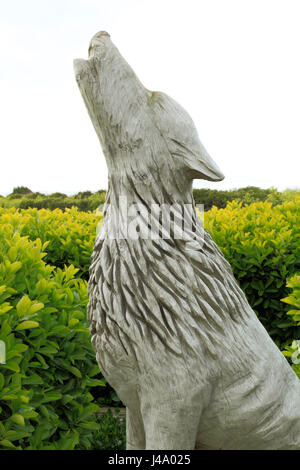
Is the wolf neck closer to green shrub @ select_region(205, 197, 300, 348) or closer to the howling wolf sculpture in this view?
the howling wolf sculpture

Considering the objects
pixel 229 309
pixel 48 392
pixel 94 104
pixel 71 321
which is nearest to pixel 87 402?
pixel 48 392

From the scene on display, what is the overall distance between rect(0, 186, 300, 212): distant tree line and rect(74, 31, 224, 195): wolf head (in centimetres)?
838

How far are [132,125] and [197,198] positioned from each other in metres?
9.68

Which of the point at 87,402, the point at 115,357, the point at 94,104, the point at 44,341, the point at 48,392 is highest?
the point at 94,104

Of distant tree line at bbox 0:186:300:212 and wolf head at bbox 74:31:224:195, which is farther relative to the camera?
distant tree line at bbox 0:186:300:212

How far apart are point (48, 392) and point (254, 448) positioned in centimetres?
121

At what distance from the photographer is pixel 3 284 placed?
2.31 meters

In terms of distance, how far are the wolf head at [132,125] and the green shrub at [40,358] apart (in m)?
1.00

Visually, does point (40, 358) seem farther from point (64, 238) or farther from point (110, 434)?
point (64, 238)

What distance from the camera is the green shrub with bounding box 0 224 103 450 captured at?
2107mm

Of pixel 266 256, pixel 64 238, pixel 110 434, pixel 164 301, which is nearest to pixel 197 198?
pixel 64 238

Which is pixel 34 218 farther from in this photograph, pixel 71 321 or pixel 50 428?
pixel 50 428

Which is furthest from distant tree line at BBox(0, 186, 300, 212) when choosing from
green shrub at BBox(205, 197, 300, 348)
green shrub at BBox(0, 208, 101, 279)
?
green shrub at BBox(205, 197, 300, 348)
